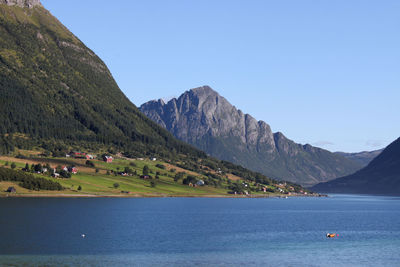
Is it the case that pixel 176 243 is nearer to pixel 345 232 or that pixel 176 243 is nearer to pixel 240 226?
pixel 240 226

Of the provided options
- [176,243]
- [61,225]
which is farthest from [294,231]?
[61,225]

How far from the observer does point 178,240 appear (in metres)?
112

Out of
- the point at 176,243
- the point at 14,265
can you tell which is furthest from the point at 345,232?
the point at 14,265

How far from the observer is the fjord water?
87.5 m

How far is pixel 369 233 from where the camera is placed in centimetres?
13750

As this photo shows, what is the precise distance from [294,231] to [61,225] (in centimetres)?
5966

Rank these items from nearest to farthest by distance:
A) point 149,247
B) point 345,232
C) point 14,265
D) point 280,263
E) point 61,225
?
point 14,265
point 280,263
point 149,247
point 61,225
point 345,232

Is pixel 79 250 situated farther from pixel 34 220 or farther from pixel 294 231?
pixel 294 231

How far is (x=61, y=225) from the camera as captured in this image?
130500 millimetres

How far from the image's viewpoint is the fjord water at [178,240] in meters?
87.5

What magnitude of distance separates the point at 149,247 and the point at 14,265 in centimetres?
2961

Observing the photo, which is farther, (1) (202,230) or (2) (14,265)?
(1) (202,230)

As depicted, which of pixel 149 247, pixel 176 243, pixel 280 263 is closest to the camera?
pixel 280 263

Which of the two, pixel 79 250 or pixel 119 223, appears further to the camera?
pixel 119 223
